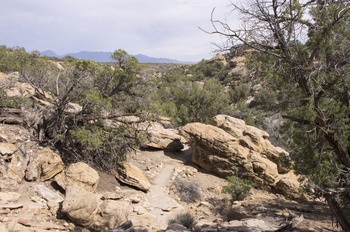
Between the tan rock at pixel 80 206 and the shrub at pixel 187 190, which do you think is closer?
the tan rock at pixel 80 206

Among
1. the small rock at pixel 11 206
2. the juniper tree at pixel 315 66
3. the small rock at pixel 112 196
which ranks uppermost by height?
the juniper tree at pixel 315 66

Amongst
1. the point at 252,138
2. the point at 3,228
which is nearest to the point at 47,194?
the point at 3,228

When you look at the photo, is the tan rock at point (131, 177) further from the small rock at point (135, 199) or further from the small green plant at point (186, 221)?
the small green plant at point (186, 221)

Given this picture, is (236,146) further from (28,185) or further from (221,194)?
(28,185)

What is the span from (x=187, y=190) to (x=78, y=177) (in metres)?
4.47

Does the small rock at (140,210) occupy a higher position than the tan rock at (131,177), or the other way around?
the tan rock at (131,177)

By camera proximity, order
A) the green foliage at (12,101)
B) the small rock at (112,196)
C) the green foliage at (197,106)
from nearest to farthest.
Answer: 1. the small rock at (112,196)
2. the green foliage at (12,101)
3. the green foliage at (197,106)

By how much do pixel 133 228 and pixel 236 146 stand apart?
762 centimetres

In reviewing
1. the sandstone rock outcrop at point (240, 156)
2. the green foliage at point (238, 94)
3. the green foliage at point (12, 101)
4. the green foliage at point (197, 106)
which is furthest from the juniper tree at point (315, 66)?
the green foliage at point (238, 94)

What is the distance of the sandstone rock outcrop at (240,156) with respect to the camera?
12.9m

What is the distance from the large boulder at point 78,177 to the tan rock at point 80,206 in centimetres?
89

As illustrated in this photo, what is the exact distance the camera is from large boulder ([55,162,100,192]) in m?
9.52

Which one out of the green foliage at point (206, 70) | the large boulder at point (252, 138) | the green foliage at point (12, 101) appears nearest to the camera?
the green foliage at point (12, 101)

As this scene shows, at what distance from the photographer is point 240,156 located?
1307 cm
